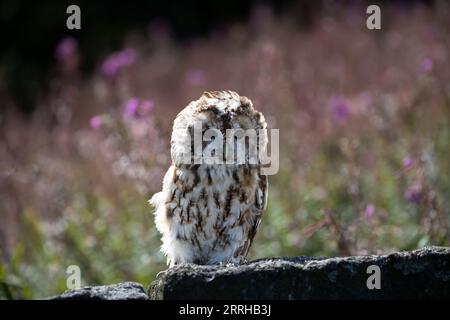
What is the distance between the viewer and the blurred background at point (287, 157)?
14.2 ft

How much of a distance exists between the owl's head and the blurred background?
669 millimetres

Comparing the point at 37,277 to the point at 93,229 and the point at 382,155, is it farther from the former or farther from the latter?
the point at 382,155

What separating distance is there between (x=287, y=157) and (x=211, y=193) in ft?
8.41

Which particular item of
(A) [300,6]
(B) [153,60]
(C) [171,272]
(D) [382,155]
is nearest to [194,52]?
(B) [153,60]

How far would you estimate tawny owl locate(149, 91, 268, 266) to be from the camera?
3240 millimetres

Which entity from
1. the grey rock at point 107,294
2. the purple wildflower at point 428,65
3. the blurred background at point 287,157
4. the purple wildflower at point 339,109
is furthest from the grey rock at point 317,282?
the purple wildflower at point 339,109

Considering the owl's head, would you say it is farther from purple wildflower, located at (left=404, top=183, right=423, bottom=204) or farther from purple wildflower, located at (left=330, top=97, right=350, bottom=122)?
purple wildflower, located at (left=330, top=97, right=350, bottom=122)

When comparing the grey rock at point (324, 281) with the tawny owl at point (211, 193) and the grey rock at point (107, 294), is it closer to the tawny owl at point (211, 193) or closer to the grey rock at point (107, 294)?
the grey rock at point (107, 294)

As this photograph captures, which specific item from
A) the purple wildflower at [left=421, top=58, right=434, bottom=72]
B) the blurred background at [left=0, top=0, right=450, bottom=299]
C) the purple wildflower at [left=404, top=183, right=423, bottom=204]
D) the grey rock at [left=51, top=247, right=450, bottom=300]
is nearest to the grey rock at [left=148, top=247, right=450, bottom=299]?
the grey rock at [left=51, top=247, right=450, bottom=300]

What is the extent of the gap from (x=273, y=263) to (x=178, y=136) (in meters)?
0.95

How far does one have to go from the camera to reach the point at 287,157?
19.0 feet

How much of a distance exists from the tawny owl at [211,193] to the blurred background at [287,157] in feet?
1.48

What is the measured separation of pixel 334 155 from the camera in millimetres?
6133

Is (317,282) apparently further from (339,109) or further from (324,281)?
(339,109)
